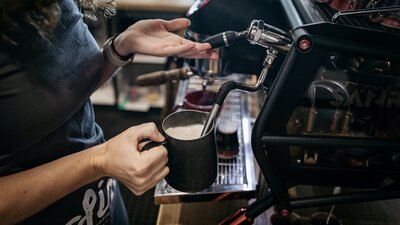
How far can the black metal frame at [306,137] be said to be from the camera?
46 centimetres

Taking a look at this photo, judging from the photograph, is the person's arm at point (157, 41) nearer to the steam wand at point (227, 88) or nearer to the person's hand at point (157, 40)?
the person's hand at point (157, 40)

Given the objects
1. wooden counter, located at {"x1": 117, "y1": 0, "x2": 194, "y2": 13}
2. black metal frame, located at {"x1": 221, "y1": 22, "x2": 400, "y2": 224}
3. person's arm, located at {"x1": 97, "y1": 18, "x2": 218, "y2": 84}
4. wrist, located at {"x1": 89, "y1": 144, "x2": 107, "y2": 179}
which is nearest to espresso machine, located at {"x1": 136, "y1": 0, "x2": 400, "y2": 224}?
black metal frame, located at {"x1": 221, "y1": 22, "x2": 400, "y2": 224}

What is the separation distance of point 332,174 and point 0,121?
22.8 inches

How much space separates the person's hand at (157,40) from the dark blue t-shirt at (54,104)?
8 centimetres

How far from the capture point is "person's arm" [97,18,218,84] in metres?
0.74

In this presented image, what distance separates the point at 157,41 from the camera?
2.52 feet

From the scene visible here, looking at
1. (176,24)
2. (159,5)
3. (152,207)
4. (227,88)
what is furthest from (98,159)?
(159,5)

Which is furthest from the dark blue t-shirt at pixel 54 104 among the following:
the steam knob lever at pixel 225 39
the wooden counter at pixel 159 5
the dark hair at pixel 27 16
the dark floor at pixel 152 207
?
the wooden counter at pixel 159 5

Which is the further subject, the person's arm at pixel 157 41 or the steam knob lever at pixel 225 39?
the person's arm at pixel 157 41

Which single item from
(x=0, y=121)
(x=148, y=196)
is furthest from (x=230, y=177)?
(x=148, y=196)

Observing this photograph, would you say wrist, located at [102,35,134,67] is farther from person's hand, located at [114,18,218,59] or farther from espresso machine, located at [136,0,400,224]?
espresso machine, located at [136,0,400,224]

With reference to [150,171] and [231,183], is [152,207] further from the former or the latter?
[150,171]

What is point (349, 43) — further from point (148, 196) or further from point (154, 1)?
point (154, 1)

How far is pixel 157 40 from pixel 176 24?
0.19ft
